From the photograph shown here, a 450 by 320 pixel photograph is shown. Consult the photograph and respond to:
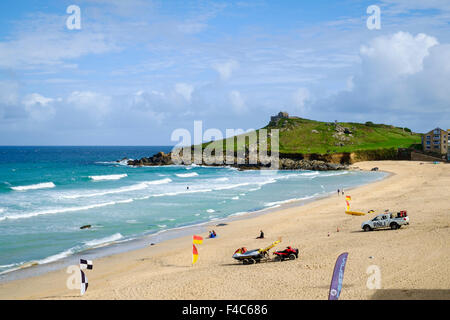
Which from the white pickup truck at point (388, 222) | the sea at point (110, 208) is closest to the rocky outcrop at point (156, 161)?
the sea at point (110, 208)

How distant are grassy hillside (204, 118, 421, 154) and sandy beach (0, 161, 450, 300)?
7371 centimetres

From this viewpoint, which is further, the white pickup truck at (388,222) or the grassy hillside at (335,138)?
the grassy hillside at (335,138)

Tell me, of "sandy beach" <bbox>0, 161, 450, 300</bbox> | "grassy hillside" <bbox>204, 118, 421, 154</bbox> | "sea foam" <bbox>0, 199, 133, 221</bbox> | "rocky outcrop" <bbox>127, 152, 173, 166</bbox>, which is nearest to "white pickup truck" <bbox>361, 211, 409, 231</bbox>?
"sandy beach" <bbox>0, 161, 450, 300</bbox>

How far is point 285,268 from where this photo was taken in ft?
63.7

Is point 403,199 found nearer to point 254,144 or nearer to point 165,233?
point 165,233

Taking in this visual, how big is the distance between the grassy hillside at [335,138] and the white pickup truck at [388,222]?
74.0 metres

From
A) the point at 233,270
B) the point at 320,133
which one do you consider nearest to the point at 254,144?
the point at 320,133

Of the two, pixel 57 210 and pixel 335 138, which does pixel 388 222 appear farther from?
pixel 335 138

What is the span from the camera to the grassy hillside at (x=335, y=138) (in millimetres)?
104938

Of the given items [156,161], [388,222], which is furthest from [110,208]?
[156,161]

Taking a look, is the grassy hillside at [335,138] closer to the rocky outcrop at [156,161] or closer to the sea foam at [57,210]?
the rocky outcrop at [156,161]

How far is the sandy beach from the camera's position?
16.2m
